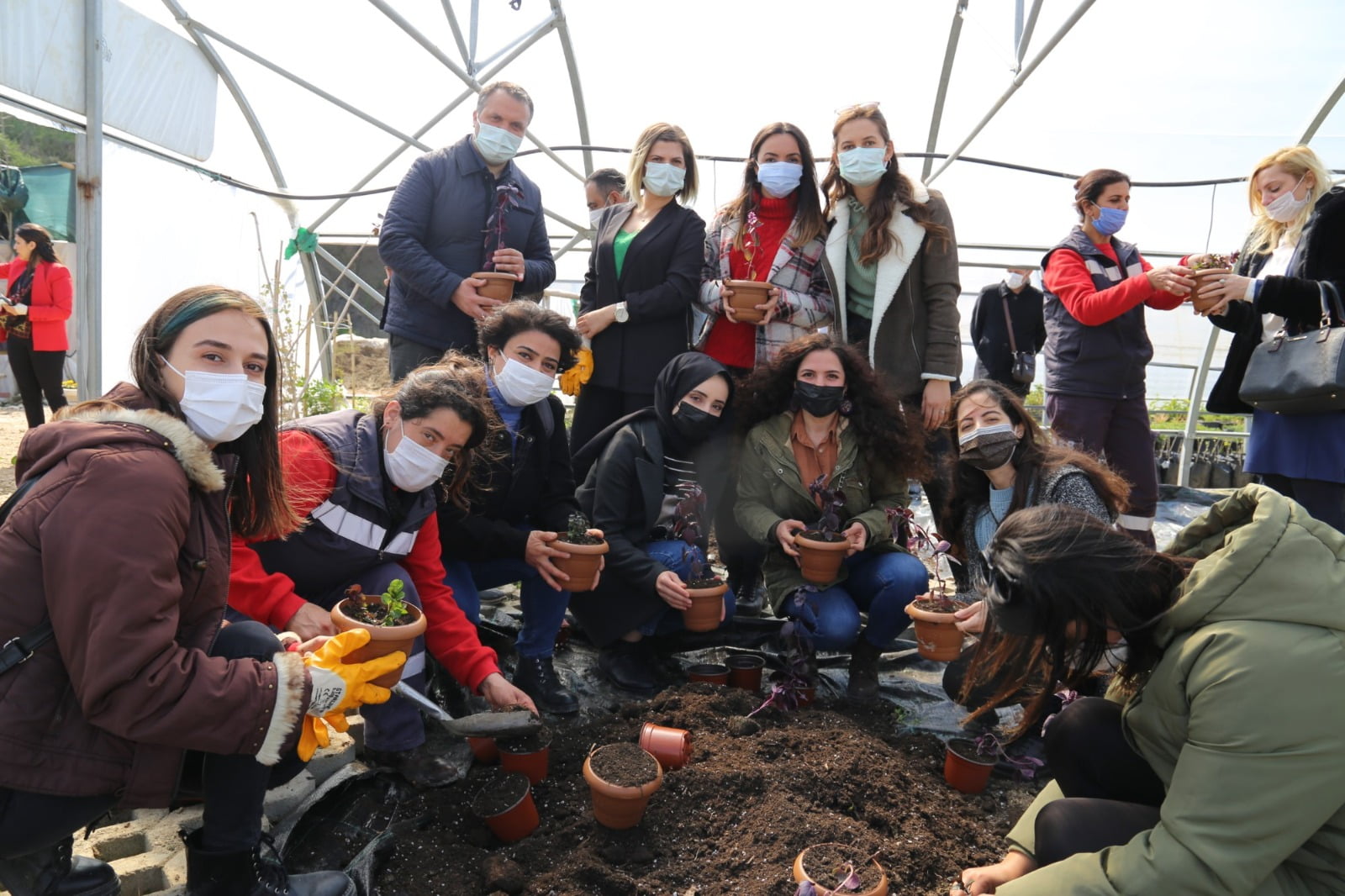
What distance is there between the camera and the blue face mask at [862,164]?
11.0 feet

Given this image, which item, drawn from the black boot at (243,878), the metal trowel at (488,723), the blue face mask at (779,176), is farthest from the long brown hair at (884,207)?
the black boot at (243,878)


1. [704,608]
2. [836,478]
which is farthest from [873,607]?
[704,608]

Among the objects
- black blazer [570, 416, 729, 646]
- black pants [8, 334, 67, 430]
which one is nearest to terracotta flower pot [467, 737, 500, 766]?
black blazer [570, 416, 729, 646]

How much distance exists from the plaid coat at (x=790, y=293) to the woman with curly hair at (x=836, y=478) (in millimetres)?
325

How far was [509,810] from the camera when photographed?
203cm

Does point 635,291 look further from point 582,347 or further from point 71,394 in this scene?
point 71,394

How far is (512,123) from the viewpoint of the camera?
3.55 metres

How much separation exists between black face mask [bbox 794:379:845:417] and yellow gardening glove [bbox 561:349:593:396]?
882 mm

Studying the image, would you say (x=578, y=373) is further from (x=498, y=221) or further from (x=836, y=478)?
(x=836, y=478)

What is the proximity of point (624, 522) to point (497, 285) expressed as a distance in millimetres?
1121

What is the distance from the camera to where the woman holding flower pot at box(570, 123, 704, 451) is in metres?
3.50

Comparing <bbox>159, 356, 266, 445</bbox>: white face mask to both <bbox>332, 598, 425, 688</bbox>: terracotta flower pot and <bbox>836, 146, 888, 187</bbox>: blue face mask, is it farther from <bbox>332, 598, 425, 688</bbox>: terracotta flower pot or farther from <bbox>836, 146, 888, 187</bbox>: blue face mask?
<bbox>836, 146, 888, 187</bbox>: blue face mask

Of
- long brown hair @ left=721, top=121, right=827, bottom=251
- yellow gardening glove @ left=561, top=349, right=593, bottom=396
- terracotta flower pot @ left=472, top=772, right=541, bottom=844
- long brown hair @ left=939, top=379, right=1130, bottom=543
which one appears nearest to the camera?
terracotta flower pot @ left=472, top=772, right=541, bottom=844

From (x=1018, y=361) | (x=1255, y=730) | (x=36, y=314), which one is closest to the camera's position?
(x=1255, y=730)
